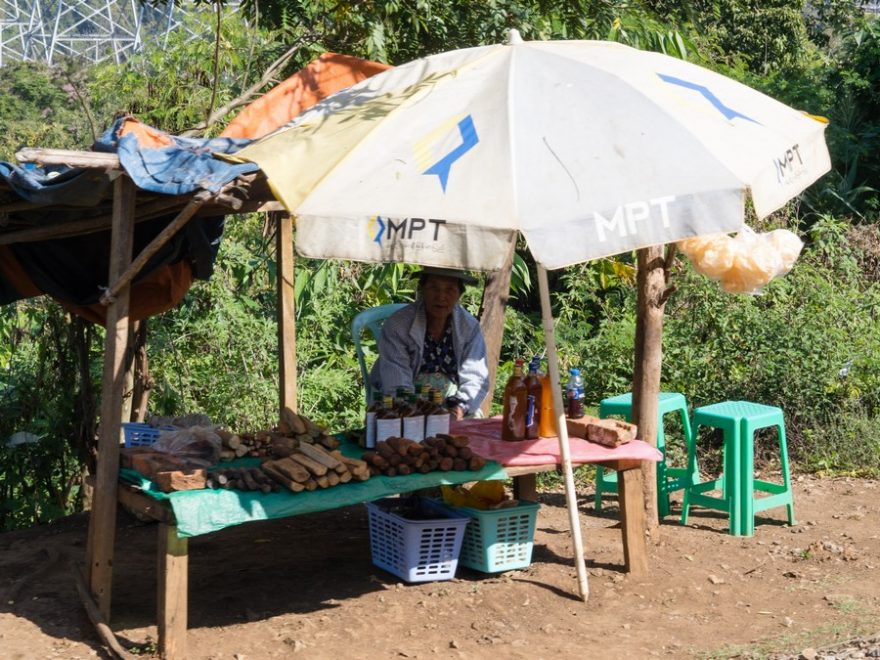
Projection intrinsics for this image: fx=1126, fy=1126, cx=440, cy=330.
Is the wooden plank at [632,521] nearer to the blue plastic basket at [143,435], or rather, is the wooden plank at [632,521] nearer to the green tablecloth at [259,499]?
the green tablecloth at [259,499]

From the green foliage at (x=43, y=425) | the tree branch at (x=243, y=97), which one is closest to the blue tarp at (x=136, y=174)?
the tree branch at (x=243, y=97)

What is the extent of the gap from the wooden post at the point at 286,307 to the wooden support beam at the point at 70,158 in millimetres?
1609

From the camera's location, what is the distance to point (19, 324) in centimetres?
810

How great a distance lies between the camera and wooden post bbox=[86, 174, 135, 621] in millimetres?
4910

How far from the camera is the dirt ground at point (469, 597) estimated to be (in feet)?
15.8

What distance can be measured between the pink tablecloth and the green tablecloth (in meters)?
0.28

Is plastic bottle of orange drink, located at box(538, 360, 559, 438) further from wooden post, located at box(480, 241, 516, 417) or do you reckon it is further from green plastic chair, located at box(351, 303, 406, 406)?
wooden post, located at box(480, 241, 516, 417)

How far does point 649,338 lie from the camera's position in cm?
612

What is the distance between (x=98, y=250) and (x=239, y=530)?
1861mm

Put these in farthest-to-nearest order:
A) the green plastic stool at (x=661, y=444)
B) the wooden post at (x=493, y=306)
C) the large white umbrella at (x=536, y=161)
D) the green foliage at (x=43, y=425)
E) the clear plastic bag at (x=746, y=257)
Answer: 1. the wooden post at (x=493, y=306)
2. the green foliage at (x=43, y=425)
3. the green plastic stool at (x=661, y=444)
4. the clear plastic bag at (x=746, y=257)
5. the large white umbrella at (x=536, y=161)

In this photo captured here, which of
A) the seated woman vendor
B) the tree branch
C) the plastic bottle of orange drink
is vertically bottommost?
the plastic bottle of orange drink

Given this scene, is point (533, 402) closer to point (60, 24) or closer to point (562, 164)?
point (562, 164)

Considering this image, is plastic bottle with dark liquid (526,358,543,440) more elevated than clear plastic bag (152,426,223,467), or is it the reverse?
plastic bottle with dark liquid (526,358,543,440)

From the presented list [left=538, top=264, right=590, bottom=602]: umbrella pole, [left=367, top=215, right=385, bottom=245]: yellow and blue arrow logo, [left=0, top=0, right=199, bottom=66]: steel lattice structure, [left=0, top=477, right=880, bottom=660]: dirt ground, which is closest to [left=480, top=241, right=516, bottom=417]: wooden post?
[left=0, top=477, right=880, bottom=660]: dirt ground
